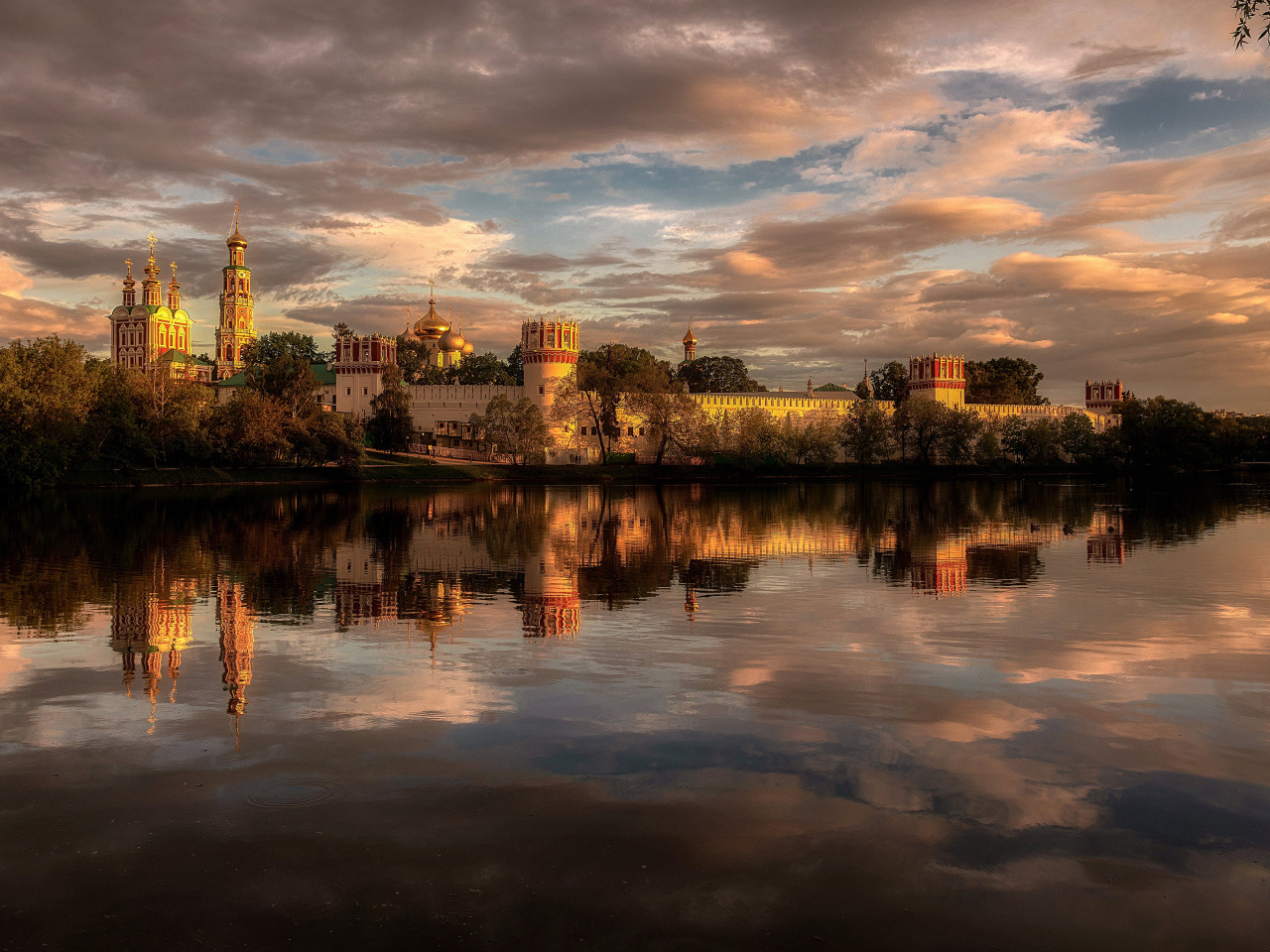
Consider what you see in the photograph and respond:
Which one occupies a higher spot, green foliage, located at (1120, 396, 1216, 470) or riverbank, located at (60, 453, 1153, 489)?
green foliage, located at (1120, 396, 1216, 470)

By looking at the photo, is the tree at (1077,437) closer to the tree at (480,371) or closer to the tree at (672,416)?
the tree at (672,416)

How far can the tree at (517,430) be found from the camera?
8306cm

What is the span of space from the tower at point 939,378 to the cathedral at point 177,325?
83729mm

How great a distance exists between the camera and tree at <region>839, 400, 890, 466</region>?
93562 millimetres

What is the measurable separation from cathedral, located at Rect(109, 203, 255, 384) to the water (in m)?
122

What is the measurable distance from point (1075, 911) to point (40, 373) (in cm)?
6452

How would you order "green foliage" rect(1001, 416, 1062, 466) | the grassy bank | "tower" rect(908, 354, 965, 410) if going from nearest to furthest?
the grassy bank → "green foliage" rect(1001, 416, 1062, 466) → "tower" rect(908, 354, 965, 410)

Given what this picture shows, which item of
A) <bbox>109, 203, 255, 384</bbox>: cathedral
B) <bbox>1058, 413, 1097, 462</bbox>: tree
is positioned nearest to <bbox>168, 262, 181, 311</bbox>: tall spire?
<bbox>109, 203, 255, 384</bbox>: cathedral

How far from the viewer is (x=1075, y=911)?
5844mm

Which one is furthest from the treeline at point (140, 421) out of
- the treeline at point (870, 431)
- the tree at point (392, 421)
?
Answer: the treeline at point (870, 431)

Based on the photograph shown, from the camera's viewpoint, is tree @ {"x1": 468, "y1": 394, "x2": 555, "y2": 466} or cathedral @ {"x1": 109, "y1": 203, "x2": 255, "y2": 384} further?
cathedral @ {"x1": 109, "y1": 203, "x2": 255, "y2": 384}

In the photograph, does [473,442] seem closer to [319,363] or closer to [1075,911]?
[319,363]

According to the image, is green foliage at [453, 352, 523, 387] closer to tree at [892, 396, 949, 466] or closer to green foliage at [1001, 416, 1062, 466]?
tree at [892, 396, 949, 466]

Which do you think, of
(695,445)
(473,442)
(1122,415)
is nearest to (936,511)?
(695,445)
